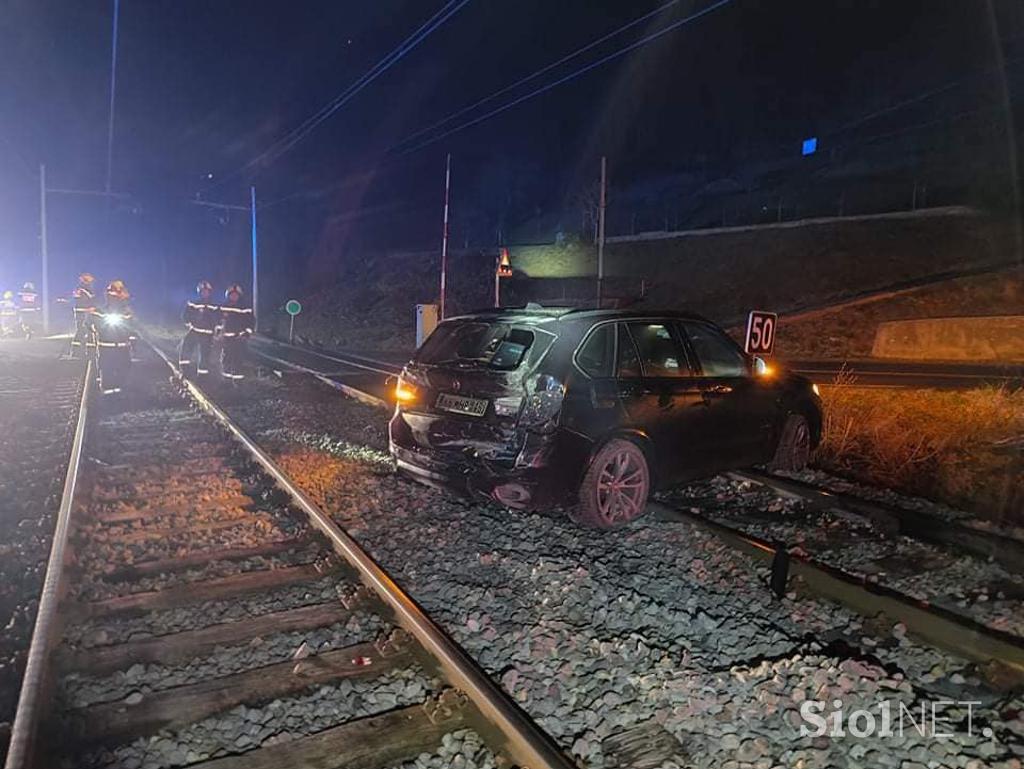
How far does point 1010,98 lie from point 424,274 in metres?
34.7

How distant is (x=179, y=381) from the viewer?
49.5ft

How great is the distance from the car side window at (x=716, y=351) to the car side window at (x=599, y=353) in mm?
965

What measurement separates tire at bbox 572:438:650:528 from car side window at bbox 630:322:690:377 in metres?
0.70

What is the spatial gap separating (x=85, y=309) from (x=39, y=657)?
45.5 ft

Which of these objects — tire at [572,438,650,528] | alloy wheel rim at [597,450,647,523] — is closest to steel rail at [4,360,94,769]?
tire at [572,438,650,528]

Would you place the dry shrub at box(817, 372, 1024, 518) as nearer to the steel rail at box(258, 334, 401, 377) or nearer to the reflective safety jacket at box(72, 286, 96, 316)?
the steel rail at box(258, 334, 401, 377)

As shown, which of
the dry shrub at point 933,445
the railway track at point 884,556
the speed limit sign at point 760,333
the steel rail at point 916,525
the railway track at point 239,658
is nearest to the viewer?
the railway track at point 239,658

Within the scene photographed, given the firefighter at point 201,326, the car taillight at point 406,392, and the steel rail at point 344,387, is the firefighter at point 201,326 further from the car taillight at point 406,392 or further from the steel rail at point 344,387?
the car taillight at point 406,392

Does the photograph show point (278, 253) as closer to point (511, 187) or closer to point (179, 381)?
point (511, 187)

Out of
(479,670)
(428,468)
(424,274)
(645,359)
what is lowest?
(479,670)

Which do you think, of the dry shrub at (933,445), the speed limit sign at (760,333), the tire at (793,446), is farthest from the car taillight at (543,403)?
the speed limit sign at (760,333)

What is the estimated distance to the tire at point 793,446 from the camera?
7230 millimetres

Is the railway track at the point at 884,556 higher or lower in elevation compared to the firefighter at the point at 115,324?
lower

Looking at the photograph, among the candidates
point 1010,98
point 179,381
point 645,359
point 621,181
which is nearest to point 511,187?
point 621,181
